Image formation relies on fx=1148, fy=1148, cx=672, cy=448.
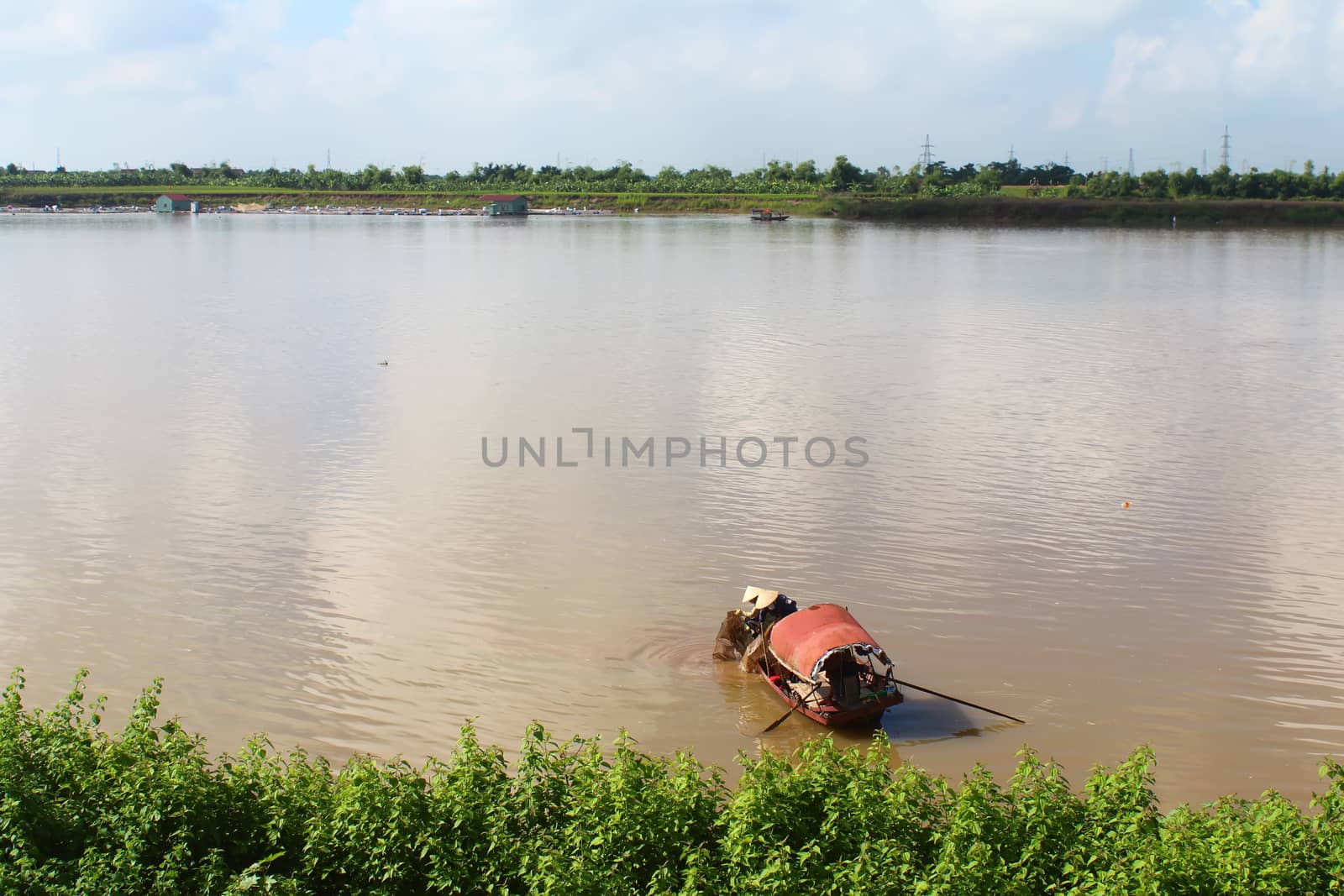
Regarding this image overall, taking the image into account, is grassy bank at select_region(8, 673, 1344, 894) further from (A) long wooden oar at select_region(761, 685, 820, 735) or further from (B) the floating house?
A: (B) the floating house

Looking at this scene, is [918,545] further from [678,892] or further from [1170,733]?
[678,892]

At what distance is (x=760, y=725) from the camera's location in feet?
28.5

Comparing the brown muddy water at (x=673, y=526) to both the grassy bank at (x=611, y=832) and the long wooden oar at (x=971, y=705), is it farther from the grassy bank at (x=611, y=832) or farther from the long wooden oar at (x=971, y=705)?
the grassy bank at (x=611, y=832)

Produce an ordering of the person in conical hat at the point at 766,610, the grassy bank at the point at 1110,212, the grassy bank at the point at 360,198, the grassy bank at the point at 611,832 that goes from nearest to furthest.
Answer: the grassy bank at the point at 611,832 → the person in conical hat at the point at 766,610 → the grassy bank at the point at 1110,212 → the grassy bank at the point at 360,198

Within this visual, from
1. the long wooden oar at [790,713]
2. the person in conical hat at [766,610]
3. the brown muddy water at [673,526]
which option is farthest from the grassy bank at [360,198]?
the long wooden oar at [790,713]

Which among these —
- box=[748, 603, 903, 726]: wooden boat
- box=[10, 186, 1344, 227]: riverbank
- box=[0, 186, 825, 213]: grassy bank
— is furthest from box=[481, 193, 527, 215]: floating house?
box=[748, 603, 903, 726]: wooden boat

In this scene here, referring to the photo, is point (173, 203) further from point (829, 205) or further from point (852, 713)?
point (852, 713)

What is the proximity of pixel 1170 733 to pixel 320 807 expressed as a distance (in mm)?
6180

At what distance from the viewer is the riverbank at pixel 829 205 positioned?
8388cm

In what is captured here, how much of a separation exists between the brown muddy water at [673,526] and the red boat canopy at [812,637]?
52 centimetres

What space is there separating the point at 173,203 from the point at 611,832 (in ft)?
367

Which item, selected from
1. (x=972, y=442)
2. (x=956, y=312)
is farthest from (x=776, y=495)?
(x=956, y=312)

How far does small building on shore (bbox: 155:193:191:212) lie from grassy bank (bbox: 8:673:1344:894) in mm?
108852

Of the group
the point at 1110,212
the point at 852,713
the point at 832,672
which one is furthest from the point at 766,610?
the point at 1110,212
